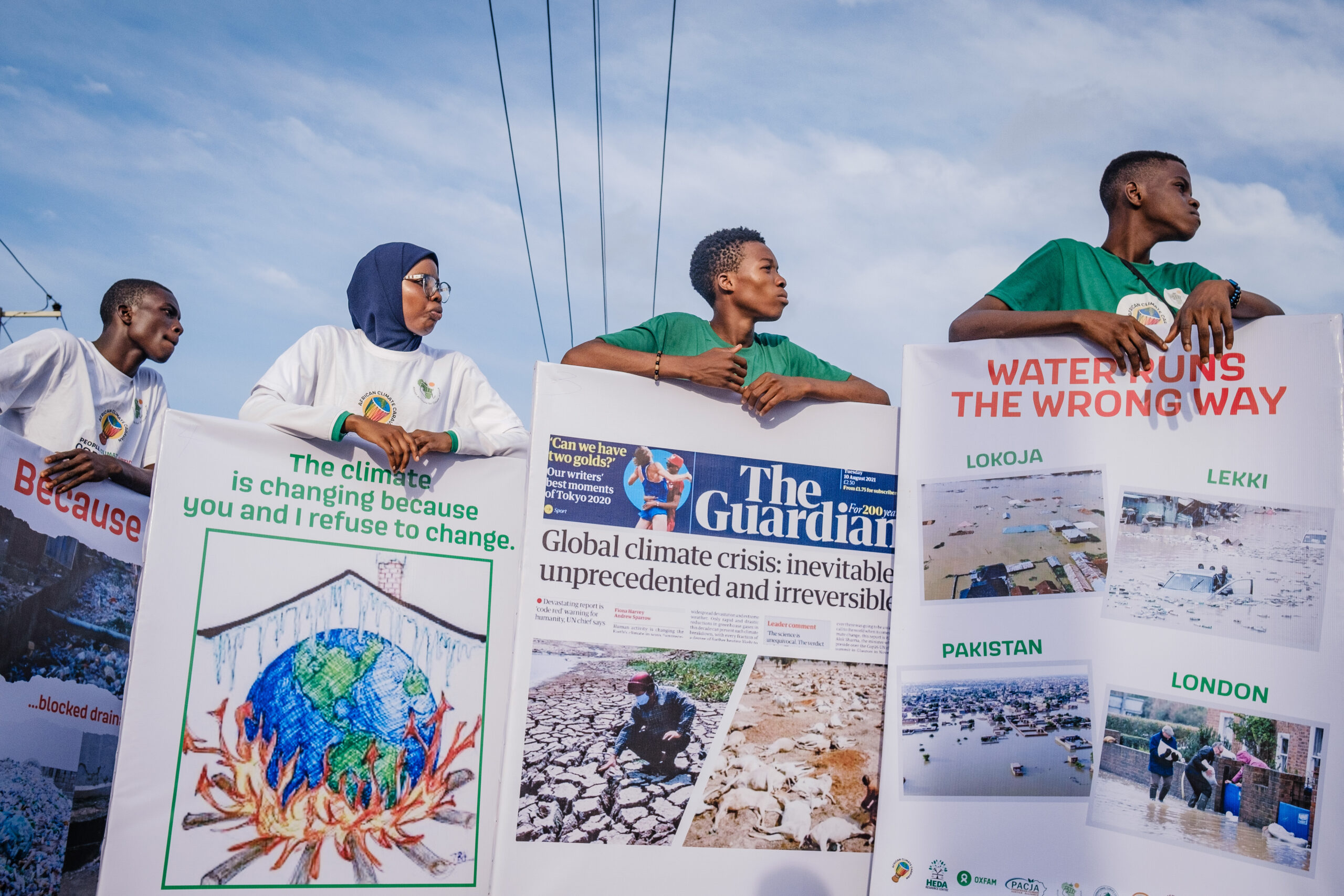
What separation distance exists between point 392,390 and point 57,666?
4.60 ft

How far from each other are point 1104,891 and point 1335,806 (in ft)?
1.93

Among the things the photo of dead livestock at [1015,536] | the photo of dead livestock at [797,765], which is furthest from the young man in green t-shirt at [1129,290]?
the photo of dead livestock at [797,765]

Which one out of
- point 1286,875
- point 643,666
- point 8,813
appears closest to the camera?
point 1286,875

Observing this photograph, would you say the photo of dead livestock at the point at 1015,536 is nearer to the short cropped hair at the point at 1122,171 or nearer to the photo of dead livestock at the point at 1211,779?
the photo of dead livestock at the point at 1211,779

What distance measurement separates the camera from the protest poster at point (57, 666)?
3527mm

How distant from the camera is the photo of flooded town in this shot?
3.02 metres

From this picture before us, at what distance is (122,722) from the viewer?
9.87ft

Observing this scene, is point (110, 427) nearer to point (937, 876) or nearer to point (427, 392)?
point (427, 392)

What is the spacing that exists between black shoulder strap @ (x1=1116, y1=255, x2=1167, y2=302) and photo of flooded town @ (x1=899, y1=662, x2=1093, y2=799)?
4.07ft

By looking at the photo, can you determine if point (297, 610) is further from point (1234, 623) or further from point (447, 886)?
point (1234, 623)

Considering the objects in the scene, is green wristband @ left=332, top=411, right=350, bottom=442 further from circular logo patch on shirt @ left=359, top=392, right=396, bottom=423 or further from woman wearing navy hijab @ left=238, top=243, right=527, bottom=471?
circular logo patch on shirt @ left=359, top=392, right=396, bottom=423

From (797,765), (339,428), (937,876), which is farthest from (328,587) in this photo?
(937,876)

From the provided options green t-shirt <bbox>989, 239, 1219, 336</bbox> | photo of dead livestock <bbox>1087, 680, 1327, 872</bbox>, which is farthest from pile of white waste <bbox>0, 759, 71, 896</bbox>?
green t-shirt <bbox>989, 239, 1219, 336</bbox>

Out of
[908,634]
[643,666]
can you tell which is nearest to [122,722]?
[643,666]
